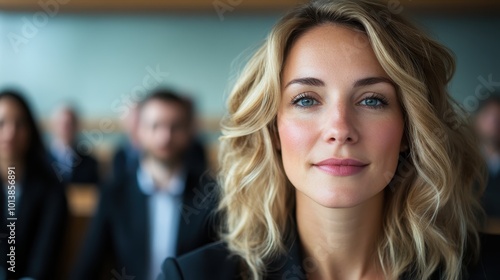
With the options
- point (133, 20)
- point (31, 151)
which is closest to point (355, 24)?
point (31, 151)

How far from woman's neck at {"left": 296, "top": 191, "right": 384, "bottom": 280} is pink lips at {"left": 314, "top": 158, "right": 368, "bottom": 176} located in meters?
0.11

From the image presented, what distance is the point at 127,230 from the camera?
2.30 m

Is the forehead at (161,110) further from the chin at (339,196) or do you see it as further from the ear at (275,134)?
the chin at (339,196)

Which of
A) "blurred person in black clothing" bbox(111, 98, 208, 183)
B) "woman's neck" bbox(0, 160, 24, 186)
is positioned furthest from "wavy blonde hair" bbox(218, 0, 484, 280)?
"blurred person in black clothing" bbox(111, 98, 208, 183)

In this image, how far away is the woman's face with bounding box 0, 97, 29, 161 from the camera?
236cm

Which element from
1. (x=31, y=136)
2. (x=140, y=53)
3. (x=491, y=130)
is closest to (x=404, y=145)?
(x=31, y=136)

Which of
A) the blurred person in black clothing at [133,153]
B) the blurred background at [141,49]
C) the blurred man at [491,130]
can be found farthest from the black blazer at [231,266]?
the blurred background at [141,49]

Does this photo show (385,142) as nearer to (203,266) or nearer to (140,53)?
(203,266)

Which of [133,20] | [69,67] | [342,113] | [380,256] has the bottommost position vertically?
[380,256]

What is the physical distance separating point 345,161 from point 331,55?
0.20 m

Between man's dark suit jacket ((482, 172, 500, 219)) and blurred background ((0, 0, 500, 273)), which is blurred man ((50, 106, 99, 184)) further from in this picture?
man's dark suit jacket ((482, 172, 500, 219))

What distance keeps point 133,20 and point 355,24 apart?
4137 millimetres

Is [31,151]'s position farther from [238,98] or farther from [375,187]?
[375,187]

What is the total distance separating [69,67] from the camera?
5.17 m
